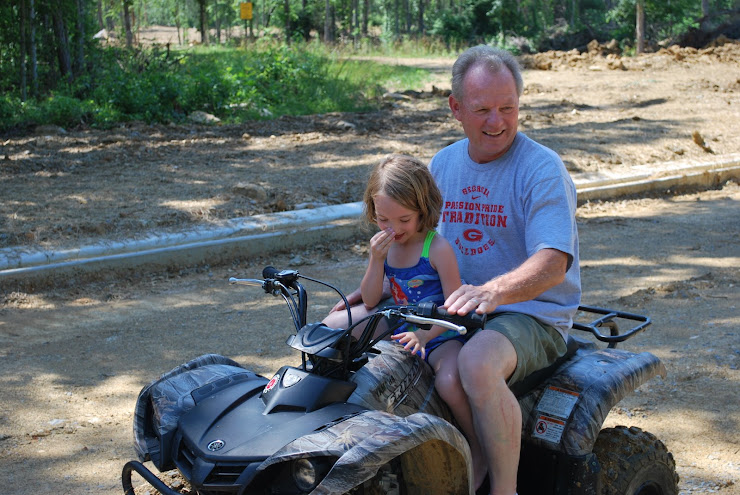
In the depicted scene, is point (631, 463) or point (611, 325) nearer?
point (631, 463)

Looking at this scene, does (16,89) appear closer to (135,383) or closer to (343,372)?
(135,383)

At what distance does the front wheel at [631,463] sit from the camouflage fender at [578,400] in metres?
0.12

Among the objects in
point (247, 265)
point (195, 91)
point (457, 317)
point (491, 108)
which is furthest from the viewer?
point (195, 91)

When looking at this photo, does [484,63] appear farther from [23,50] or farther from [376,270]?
[23,50]

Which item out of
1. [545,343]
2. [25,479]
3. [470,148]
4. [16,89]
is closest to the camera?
[545,343]

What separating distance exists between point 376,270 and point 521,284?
486 millimetres

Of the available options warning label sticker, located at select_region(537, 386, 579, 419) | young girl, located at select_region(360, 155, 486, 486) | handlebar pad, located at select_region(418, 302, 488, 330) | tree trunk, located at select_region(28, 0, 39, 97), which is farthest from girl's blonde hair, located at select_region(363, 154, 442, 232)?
tree trunk, located at select_region(28, 0, 39, 97)

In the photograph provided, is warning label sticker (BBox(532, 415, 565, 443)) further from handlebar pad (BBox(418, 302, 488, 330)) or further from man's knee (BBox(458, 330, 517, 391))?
handlebar pad (BBox(418, 302, 488, 330))

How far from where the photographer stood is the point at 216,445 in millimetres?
2109

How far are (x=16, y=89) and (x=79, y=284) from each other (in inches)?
357

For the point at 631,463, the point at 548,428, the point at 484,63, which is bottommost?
the point at 631,463

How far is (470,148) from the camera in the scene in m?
2.88

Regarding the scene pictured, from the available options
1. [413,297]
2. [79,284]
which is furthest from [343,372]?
[79,284]

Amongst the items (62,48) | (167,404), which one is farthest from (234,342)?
(62,48)
